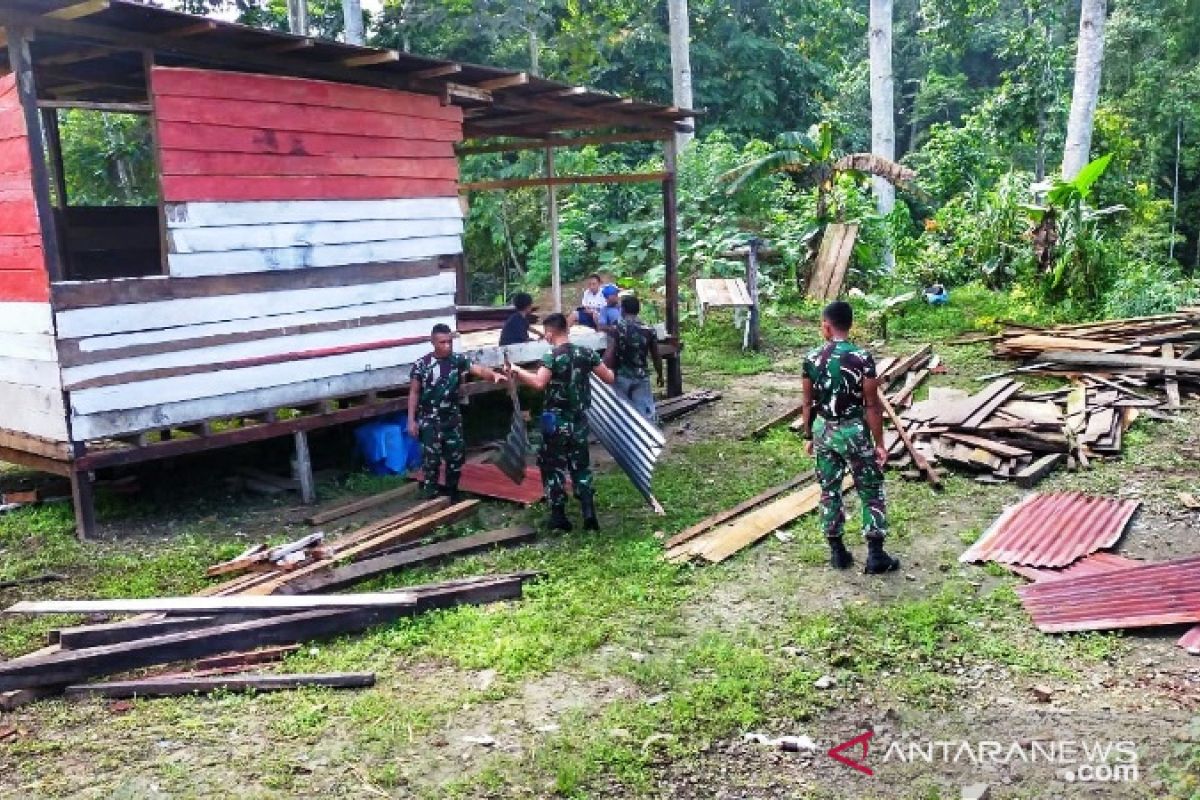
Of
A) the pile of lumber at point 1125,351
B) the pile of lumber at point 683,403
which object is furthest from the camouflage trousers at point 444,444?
the pile of lumber at point 1125,351

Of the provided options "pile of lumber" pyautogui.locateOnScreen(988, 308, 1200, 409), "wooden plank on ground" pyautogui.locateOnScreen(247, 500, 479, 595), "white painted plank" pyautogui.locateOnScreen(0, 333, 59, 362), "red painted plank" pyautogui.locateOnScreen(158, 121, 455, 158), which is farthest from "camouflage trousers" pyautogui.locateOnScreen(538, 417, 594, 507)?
"pile of lumber" pyautogui.locateOnScreen(988, 308, 1200, 409)

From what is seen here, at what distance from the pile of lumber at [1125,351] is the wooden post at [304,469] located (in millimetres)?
8989

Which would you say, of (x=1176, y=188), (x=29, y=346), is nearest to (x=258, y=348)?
(x=29, y=346)

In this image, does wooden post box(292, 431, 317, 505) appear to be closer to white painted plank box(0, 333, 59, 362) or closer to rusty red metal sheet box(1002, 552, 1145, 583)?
white painted plank box(0, 333, 59, 362)

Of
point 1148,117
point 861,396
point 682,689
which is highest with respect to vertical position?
point 1148,117

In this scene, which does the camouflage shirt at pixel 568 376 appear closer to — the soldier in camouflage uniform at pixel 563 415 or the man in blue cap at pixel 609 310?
the soldier in camouflage uniform at pixel 563 415

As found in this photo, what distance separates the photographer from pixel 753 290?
637 inches

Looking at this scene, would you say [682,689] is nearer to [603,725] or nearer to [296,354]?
[603,725]

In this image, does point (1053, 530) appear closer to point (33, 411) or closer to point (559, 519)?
point (559, 519)

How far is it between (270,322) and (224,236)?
2.92 ft

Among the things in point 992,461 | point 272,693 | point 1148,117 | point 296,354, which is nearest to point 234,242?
point 296,354

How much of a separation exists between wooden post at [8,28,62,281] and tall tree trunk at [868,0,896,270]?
16.2 m

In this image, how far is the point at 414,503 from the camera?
31.0 ft

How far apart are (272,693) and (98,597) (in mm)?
2358
